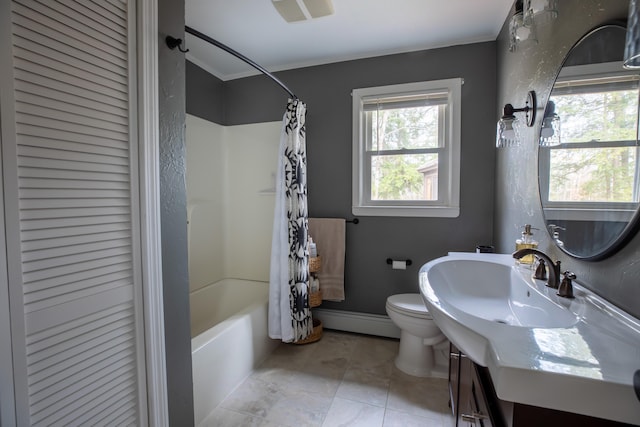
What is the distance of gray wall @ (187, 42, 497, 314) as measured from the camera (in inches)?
83.6

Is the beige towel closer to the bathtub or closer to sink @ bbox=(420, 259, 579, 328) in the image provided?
the bathtub

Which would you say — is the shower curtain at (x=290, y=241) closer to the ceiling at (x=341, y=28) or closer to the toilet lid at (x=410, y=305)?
the ceiling at (x=341, y=28)

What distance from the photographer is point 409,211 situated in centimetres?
229

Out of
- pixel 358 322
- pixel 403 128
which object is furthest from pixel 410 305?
pixel 403 128

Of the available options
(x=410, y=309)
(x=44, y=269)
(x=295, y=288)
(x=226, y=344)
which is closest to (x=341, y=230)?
(x=295, y=288)

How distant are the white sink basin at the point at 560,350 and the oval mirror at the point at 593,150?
8.0 inches

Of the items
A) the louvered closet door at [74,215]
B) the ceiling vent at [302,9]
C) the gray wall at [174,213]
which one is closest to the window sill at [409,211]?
the ceiling vent at [302,9]

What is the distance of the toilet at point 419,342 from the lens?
1.84m

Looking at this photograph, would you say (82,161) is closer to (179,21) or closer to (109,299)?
(109,299)

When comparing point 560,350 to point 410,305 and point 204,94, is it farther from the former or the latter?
point 204,94

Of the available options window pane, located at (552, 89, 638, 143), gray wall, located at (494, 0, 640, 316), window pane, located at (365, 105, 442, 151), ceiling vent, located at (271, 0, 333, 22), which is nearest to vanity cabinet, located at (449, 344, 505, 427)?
gray wall, located at (494, 0, 640, 316)

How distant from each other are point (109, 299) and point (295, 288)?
4.51 ft

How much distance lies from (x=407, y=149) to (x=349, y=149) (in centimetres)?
47

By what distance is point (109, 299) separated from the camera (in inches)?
35.1
